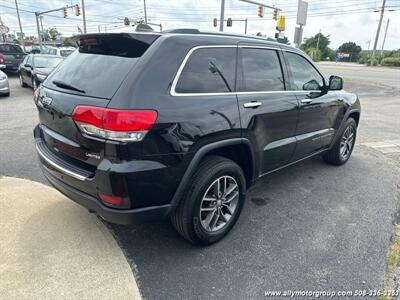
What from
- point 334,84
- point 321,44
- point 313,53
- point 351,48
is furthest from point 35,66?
point 351,48

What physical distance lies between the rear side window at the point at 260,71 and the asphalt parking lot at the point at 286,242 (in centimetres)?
138

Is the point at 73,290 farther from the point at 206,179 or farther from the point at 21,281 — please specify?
the point at 206,179

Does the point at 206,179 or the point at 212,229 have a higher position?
the point at 206,179

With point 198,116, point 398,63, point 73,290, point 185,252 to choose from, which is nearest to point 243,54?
point 198,116

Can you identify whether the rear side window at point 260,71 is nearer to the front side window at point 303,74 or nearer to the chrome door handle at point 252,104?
the chrome door handle at point 252,104

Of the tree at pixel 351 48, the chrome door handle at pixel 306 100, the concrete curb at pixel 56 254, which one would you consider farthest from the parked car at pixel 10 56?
the tree at pixel 351 48

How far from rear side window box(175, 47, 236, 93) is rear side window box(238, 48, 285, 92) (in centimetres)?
15

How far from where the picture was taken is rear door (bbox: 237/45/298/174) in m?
2.94

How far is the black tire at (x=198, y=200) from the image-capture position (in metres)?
2.57

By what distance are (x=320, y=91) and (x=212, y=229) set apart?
2.38m

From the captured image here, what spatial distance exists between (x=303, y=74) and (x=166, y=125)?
2.33 metres

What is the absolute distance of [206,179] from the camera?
261cm

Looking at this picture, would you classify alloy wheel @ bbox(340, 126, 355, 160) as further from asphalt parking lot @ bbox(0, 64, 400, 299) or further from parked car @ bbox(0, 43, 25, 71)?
parked car @ bbox(0, 43, 25, 71)

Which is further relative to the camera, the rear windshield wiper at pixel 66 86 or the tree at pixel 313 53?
the tree at pixel 313 53
